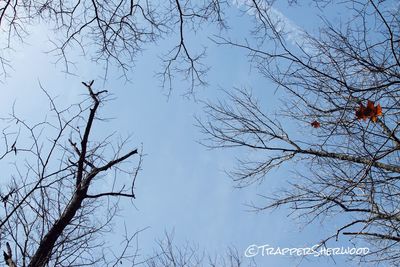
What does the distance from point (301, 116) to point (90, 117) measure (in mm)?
2772

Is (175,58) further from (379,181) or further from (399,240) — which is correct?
(399,240)

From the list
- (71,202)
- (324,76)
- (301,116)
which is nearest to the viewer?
(71,202)

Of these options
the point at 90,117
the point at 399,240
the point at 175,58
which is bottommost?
the point at 399,240

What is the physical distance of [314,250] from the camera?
3934 millimetres

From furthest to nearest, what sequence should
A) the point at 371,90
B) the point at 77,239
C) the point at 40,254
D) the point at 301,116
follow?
the point at 301,116 < the point at 77,239 < the point at 371,90 < the point at 40,254

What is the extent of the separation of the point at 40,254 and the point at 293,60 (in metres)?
2.68

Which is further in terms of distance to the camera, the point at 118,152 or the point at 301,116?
the point at 301,116

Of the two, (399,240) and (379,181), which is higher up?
(379,181)

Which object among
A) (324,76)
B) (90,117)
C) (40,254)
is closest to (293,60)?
(324,76)

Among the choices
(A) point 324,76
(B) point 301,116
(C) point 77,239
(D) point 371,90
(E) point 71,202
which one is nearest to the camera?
(E) point 71,202

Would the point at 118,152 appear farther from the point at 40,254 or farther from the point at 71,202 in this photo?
the point at 40,254

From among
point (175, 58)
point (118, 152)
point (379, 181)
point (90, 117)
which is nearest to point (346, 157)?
point (379, 181)

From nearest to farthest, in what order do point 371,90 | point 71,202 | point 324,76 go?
1. point 71,202
2. point 371,90
3. point 324,76

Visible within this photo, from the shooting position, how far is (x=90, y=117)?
346cm
